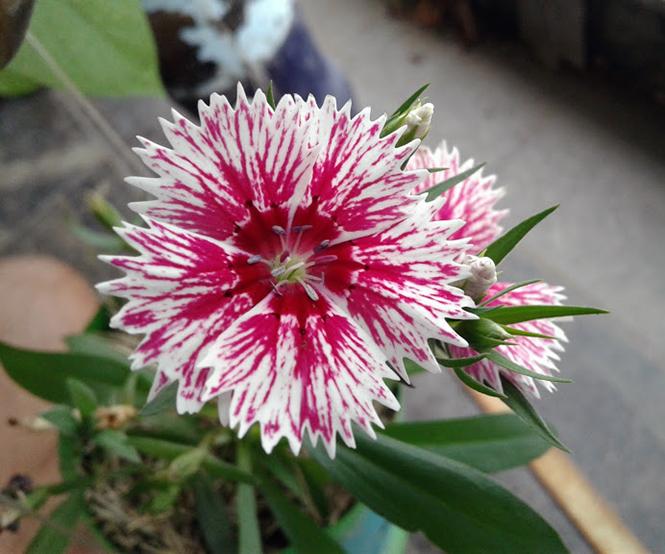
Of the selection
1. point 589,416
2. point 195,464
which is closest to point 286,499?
point 195,464

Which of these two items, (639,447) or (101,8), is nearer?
(101,8)

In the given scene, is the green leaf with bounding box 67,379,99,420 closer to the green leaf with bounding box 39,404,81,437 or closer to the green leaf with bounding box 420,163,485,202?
the green leaf with bounding box 39,404,81,437

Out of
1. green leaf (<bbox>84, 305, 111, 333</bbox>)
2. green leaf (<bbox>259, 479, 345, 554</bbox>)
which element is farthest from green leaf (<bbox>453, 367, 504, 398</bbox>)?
green leaf (<bbox>84, 305, 111, 333</bbox>)

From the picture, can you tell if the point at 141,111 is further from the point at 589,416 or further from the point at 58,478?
the point at 589,416

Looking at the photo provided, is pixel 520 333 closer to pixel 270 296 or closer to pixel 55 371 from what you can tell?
pixel 270 296

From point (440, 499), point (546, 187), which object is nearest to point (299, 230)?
point (440, 499)

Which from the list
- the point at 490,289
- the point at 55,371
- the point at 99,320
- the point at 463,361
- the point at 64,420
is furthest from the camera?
the point at 99,320
